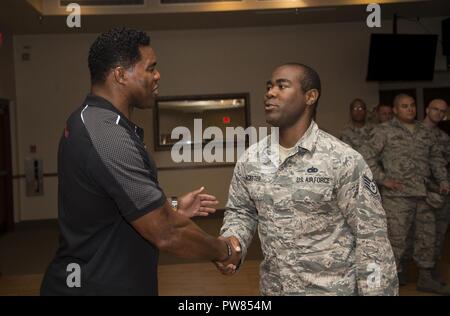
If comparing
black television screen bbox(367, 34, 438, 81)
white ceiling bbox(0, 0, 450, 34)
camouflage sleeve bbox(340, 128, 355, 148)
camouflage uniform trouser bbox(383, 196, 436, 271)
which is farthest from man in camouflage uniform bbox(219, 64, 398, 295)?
black television screen bbox(367, 34, 438, 81)

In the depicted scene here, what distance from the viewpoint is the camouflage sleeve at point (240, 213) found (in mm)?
2053

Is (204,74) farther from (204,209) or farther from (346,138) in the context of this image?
(204,209)

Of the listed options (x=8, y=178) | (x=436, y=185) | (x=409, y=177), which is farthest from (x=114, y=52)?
(x=8, y=178)

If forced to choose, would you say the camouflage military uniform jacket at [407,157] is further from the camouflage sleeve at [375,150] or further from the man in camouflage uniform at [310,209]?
the man in camouflage uniform at [310,209]

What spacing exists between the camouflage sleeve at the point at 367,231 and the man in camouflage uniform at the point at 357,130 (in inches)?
118

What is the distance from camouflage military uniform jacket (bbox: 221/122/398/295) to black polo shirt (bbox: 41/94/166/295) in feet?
1.84

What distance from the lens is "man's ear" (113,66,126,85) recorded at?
1.57 m

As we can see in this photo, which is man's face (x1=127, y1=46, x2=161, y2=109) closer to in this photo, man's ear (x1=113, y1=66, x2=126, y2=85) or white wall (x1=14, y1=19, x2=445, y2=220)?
man's ear (x1=113, y1=66, x2=126, y2=85)

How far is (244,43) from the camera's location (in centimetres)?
814

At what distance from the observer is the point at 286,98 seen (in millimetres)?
1959

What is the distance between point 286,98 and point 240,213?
21.7 inches

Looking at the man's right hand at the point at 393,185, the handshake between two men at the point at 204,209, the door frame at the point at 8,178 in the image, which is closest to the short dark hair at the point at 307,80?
the handshake between two men at the point at 204,209

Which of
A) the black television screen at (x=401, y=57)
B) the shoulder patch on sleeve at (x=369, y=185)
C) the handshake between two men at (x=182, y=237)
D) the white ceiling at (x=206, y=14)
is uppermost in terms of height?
the white ceiling at (x=206, y=14)

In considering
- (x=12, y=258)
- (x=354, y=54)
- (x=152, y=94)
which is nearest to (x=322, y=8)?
(x=354, y=54)
